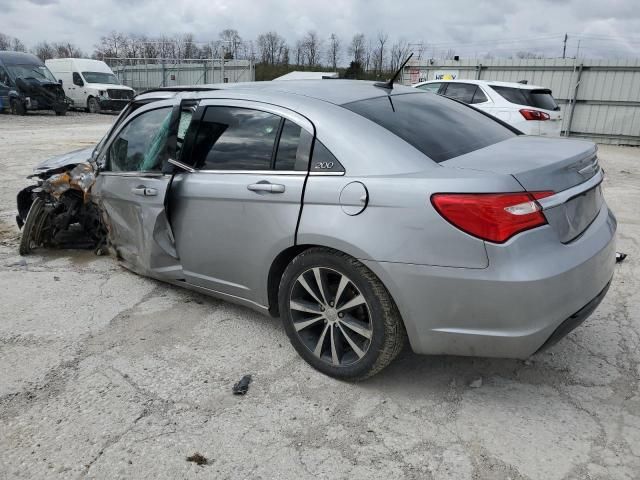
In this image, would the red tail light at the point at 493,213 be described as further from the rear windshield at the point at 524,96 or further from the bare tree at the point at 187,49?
the bare tree at the point at 187,49

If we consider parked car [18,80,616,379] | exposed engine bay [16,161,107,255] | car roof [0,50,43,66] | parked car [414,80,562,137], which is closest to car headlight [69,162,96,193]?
exposed engine bay [16,161,107,255]

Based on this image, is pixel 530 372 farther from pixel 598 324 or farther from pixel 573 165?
pixel 573 165

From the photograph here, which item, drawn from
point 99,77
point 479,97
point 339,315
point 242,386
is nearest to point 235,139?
point 339,315

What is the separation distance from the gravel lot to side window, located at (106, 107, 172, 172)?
107 centimetres

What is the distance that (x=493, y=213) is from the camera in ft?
7.57

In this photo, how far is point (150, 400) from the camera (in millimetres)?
2799

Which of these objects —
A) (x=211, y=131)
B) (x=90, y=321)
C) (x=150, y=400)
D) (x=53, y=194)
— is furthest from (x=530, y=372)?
(x=53, y=194)

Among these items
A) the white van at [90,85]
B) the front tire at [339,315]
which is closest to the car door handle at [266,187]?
the front tire at [339,315]

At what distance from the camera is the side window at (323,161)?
9.00ft

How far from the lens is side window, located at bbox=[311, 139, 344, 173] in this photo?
2.74 metres

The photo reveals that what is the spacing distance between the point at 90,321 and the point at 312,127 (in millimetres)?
2166

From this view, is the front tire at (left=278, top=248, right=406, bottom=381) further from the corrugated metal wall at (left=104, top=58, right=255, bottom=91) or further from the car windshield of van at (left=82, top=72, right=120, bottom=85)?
the corrugated metal wall at (left=104, top=58, right=255, bottom=91)

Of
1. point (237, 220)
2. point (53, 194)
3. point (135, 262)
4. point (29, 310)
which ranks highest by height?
point (237, 220)

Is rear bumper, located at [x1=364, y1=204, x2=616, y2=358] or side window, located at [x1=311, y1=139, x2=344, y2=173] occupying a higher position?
side window, located at [x1=311, y1=139, x2=344, y2=173]
